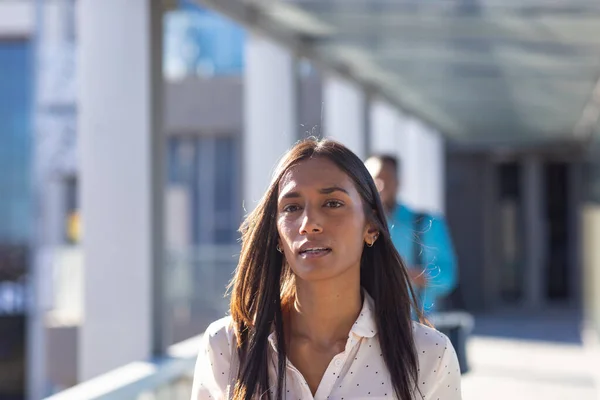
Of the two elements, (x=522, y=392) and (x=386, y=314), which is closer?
(x=386, y=314)

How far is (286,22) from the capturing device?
26.2ft

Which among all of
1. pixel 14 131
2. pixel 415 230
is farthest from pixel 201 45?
pixel 415 230

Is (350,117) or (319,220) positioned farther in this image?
(350,117)

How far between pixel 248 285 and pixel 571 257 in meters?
17.3

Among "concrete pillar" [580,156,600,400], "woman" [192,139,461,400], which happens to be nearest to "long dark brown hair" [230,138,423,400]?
"woman" [192,139,461,400]

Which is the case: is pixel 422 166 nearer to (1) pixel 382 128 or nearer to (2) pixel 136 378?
(1) pixel 382 128

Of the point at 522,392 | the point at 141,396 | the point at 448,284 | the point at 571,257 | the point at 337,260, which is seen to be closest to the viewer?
the point at 337,260

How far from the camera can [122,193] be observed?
5375 mm

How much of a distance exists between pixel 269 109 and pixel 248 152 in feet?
1.63

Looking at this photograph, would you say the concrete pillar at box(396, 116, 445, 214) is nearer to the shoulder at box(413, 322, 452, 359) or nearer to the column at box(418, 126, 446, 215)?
the column at box(418, 126, 446, 215)

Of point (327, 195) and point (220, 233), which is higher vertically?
point (327, 195)

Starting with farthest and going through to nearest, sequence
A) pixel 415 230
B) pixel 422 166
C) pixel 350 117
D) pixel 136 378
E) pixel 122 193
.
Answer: pixel 422 166, pixel 350 117, pixel 122 193, pixel 415 230, pixel 136 378

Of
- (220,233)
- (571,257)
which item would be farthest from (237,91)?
(571,257)

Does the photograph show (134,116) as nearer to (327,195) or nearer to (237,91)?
(327,195)
